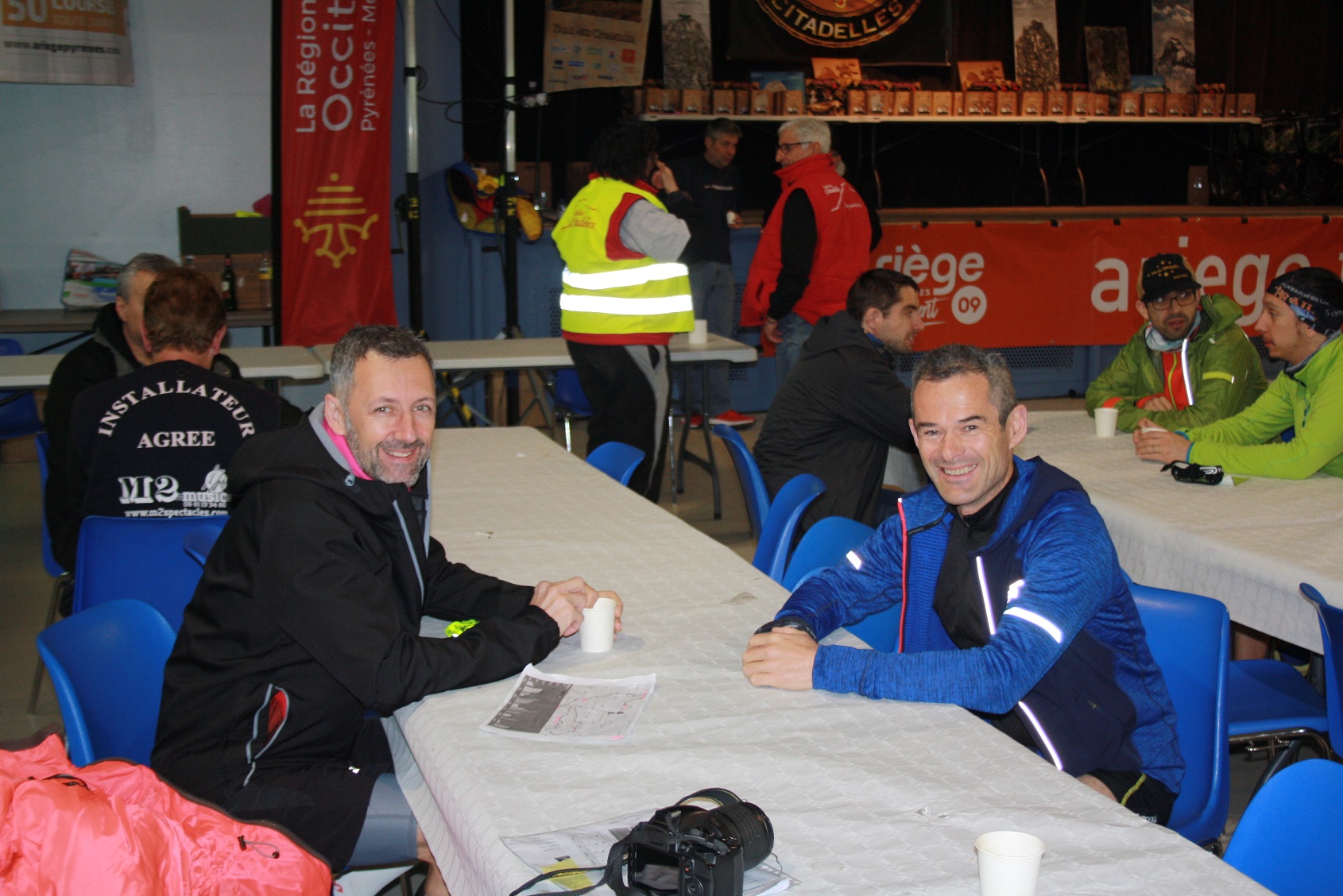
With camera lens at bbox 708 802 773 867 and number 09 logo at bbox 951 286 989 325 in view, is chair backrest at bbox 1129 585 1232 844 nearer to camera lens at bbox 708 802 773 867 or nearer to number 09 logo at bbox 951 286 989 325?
camera lens at bbox 708 802 773 867

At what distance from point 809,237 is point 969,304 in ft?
A: 7.16

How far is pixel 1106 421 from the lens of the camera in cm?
372

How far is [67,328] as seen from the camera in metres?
6.38

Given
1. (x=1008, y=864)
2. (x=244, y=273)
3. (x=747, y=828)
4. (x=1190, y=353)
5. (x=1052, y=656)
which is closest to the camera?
(x=1008, y=864)

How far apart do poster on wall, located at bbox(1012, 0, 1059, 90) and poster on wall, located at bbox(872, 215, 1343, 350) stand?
96.2 inches

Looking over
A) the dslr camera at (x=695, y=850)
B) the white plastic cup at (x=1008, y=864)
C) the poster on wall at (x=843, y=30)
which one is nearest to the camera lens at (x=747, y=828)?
the dslr camera at (x=695, y=850)

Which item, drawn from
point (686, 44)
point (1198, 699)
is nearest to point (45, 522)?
point (1198, 699)

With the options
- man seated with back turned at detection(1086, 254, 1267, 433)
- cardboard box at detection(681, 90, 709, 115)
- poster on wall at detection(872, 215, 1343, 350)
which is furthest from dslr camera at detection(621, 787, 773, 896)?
cardboard box at detection(681, 90, 709, 115)

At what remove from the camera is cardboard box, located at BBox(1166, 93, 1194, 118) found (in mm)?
9820

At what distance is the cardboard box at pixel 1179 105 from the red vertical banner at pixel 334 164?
6586 millimetres

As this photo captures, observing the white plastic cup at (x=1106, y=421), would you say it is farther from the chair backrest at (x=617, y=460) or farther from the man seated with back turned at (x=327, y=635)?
the man seated with back turned at (x=327, y=635)

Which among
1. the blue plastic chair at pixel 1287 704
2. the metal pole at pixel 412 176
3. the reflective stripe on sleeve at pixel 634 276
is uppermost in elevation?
the metal pole at pixel 412 176

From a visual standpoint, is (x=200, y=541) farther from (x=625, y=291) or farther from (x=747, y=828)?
(x=625, y=291)

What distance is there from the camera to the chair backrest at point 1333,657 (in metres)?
2.07
